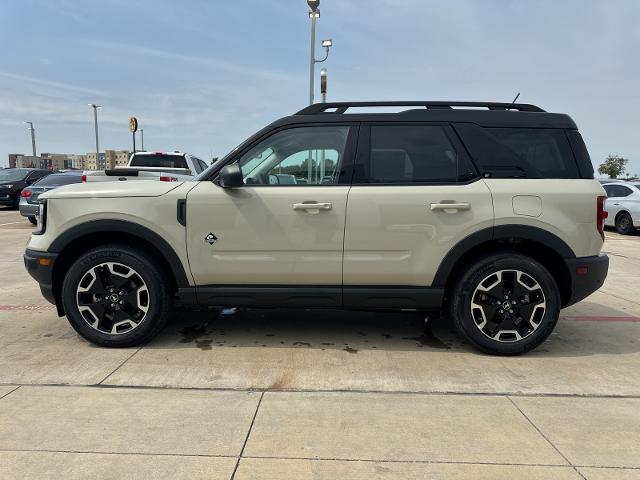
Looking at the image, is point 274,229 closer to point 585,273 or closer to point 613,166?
point 585,273

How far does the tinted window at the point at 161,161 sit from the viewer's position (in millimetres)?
12695

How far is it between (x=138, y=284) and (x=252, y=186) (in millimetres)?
1253

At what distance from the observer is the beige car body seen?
3.90m

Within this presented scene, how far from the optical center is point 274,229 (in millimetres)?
3951

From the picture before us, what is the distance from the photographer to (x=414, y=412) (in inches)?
122

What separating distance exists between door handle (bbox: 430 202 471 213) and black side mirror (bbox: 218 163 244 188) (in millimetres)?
1537

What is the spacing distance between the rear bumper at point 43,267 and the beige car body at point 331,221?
8cm

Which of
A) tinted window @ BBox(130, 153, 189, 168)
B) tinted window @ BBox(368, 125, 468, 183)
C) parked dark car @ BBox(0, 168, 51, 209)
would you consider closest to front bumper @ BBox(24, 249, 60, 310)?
tinted window @ BBox(368, 125, 468, 183)

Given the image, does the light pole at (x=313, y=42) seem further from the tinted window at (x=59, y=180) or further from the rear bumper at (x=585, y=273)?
the rear bumper at (x=585, y=273)

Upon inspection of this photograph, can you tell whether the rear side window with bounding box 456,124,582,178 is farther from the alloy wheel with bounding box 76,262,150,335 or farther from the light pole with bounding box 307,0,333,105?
the light pole with bounding box 307,0,333,105

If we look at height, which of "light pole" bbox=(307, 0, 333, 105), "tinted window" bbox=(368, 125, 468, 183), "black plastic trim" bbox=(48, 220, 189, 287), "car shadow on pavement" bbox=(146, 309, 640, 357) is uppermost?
"light pole" bbox=(307, 0, 333, 105)

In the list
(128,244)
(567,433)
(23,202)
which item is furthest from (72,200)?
(23,202)

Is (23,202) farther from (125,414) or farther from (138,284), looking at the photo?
(125,414)

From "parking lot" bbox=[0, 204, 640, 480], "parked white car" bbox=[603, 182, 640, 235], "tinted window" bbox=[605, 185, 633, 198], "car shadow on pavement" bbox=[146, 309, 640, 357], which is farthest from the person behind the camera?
"tinted window" bbox=[605, 185, 633, 198]
